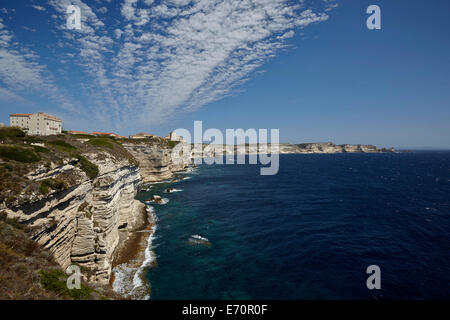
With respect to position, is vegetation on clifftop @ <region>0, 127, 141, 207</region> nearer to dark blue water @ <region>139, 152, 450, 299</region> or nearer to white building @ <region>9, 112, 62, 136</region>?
dark blue water @ <region>139, 152, 450, 299</region>

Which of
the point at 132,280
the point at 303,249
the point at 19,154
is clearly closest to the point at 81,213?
the point at 19,154

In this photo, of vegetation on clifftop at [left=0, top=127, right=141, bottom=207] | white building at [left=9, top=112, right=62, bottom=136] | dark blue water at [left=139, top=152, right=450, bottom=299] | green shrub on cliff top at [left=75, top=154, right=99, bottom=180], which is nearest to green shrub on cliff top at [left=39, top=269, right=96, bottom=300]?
vegetation on clifftop at [left=0, top=127, right=141, bottom=207]

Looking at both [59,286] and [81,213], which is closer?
[59,286]

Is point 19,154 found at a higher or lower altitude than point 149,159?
higher

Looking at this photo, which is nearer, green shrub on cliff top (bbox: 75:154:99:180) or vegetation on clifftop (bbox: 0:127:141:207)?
vegetation on clifftop (bbox: 0:127:141:207)

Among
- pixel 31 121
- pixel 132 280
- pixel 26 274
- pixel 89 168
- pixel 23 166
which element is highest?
pixel 31 121

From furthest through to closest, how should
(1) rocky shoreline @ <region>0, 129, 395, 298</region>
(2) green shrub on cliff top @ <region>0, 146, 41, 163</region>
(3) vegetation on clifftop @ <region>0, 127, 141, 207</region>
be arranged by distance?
(2) green shrub on cliff top @ <region>0, 146, 41, 163</region>
(1) rocky shoreline @ <region>0, 129, 395, 298</region>
(3) vegetation on clifftop @ <region>0, 127, 141, 207</region>

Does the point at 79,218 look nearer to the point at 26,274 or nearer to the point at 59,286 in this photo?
the point at 26,274
